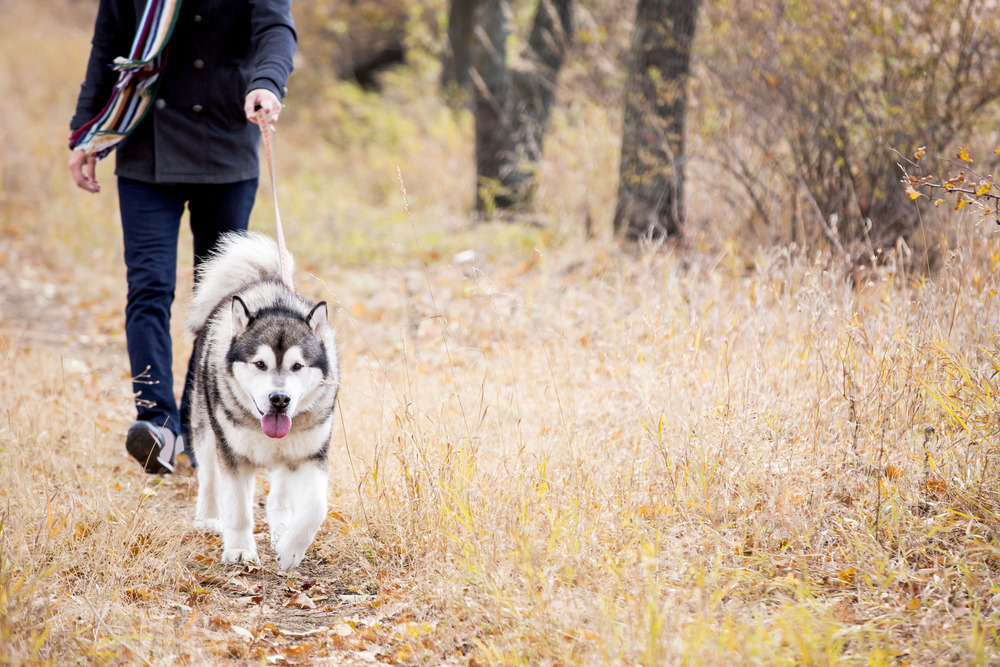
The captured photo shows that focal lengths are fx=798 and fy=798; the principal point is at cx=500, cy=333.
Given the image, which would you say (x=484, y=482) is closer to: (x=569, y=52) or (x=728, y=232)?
(x=728, y=232)

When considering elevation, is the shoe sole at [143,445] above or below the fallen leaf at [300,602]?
above

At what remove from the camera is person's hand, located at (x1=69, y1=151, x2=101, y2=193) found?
3641 mm

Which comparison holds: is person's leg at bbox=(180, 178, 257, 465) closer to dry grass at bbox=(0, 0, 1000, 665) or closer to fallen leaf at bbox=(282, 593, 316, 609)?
dry grass at bbox=(0, 0, 1000, 665)

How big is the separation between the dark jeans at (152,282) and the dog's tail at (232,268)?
6.1 inches

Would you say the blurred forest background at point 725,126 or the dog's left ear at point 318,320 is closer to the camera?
the dog's left ear at point 318,320

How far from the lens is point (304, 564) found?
10.2 feet

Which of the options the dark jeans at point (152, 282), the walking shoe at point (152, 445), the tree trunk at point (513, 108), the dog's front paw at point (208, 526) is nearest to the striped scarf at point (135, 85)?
the dark jeans at point (152, 282)

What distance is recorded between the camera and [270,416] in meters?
2.86

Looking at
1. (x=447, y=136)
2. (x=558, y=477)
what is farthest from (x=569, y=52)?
(x=558, y=477)

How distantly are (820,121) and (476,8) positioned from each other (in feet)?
21.2

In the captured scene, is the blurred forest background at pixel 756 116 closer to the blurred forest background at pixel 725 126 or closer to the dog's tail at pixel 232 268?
the blurred forest background at pixel 725 126

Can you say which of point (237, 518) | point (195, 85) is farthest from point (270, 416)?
point (195, 85)

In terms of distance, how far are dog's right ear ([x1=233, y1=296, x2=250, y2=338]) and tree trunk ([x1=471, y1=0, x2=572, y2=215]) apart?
578cm

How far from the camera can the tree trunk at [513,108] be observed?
8836 millimetres
